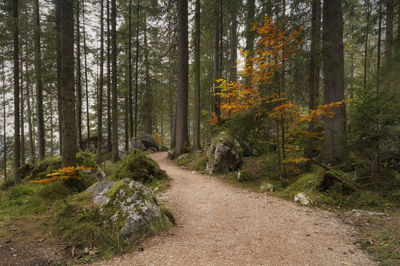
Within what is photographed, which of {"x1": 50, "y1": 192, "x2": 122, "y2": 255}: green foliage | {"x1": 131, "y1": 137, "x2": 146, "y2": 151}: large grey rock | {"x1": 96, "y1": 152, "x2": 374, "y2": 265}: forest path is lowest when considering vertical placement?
{"x1": 96, "y1": 152, "x2": 374, "y2": 265}: forest path

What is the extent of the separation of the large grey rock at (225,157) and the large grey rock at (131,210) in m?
4.65

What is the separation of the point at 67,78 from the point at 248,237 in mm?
6044

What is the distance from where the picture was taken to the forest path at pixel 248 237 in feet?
9.10

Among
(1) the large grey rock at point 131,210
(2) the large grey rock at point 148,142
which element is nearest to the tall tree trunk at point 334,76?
(1) the large grey rock at point 131,210

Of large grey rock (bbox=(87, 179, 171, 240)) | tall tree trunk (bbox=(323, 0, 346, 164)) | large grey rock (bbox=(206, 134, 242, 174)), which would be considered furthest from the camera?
large grey rock (bbox=(206, 134, 242, 174))

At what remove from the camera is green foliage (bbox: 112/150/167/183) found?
676 cm

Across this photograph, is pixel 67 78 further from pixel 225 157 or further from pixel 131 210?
pixel 225 157

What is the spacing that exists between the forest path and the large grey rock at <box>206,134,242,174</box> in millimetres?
2688

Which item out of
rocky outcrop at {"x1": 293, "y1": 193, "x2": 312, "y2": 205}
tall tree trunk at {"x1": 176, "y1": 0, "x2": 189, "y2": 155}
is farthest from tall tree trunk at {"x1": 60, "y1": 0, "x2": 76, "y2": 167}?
rocky outcrop at {"x1": 293, "y1": 193, "x2": 312, "y2": 205}

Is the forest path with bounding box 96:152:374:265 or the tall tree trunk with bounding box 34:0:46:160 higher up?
the tall tree trunk with bounding box 34:0:46:160

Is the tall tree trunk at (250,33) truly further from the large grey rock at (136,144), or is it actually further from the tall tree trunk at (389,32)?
the large grey rock at (136,144)

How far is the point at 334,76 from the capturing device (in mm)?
6961

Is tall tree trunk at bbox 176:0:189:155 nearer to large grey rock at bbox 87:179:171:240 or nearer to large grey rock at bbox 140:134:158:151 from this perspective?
large grey rock at bbox 140:134:158:151

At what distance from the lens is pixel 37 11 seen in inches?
418
